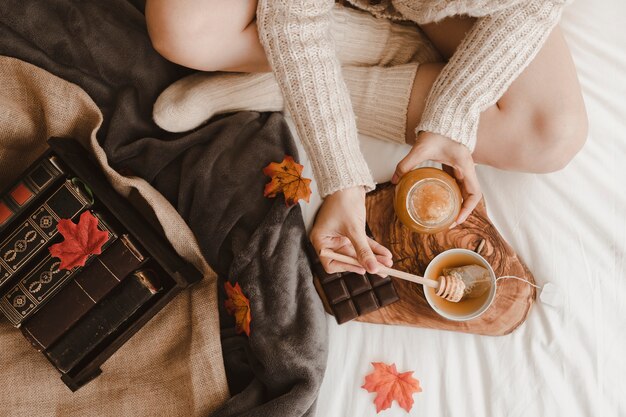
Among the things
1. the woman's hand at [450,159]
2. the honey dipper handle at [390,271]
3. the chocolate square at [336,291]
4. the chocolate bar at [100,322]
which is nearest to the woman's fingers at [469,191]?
the woman's hand at [450,159]

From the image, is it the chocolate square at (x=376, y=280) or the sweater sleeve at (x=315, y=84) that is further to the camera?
the chocolate square at (x=376, y=280)

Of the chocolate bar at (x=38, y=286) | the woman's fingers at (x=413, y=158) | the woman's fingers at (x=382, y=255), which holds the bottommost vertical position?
the woman's fingers at (x=382, y=255)

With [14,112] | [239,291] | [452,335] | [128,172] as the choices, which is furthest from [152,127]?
[452,335]

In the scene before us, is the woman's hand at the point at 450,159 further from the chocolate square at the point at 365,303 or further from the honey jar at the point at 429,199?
the chocolate square at the point at 365,303

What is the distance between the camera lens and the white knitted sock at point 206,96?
90 centimetres

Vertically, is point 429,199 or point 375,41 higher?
point 375,41

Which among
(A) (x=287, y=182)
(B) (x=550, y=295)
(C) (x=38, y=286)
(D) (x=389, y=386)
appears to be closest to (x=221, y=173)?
(A) (x=287, y=182)

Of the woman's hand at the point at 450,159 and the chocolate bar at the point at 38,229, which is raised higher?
the chocolate bar at the point at 38,229

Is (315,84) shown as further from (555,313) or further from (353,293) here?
(555,313)

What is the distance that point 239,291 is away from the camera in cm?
87

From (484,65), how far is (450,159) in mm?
146

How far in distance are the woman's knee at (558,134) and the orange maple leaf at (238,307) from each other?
51cm

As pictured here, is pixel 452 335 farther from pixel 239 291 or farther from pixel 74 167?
pixel 74 167

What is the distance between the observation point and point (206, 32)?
2.53ft
